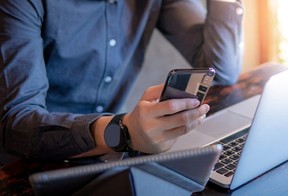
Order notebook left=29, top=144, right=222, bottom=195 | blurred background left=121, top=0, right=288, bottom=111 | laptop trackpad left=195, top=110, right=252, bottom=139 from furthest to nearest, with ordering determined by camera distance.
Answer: blurred background left=121, top=0, right=288, bottom=111, laptop trackpad left=195, top=110, right=252, bottom=139, notebook left=29, top=144, right=222, bottom=195

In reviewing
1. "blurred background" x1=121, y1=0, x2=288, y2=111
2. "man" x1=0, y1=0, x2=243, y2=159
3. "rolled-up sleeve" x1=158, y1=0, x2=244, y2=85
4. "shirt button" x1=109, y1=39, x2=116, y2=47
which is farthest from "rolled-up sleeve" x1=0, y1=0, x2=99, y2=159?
"blurred background" x1=121, y1=0, x2=288, y2=111

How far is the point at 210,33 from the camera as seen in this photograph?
128 cm

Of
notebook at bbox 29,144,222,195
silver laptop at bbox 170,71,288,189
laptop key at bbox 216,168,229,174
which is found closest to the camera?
notebook at bbox 29,144,222,195

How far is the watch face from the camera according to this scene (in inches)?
30.3

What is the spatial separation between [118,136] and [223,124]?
0.94 ft

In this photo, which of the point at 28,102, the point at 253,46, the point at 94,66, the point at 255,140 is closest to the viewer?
the point at 255,140

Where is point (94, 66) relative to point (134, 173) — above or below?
below

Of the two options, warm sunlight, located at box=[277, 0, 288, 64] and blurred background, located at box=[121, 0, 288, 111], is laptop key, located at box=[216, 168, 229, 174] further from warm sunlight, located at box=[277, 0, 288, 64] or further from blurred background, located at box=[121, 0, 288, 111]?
warm sunlight, located at box=[277, 0, 288, 64]

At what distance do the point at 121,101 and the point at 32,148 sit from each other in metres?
0.55

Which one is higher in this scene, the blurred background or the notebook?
the notebook

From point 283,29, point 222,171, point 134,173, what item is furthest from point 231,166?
point 283,29

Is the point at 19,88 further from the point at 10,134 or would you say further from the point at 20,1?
the point at 20,1

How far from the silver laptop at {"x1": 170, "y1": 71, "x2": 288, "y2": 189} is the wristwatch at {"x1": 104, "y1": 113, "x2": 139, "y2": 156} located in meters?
0.12

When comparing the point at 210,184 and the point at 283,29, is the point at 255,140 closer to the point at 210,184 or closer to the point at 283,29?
the point at 210,184
